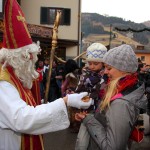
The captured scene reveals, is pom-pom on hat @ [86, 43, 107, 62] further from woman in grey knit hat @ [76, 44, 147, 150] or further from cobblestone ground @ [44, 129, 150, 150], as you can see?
cobblestone ground @ [44, 129, 150, 150]

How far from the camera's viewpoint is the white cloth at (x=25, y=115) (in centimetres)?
236

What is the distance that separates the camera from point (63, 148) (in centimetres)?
657

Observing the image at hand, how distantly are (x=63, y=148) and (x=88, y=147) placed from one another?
12.8ft

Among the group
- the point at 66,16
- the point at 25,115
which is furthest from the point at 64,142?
the point at 66,16

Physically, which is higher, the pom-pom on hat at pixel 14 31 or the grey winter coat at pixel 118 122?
the pom-pom on hat at pixel 14 31

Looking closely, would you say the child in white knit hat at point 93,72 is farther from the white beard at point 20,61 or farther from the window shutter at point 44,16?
the window shutter at point 44,16

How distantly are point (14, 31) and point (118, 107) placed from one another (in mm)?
966

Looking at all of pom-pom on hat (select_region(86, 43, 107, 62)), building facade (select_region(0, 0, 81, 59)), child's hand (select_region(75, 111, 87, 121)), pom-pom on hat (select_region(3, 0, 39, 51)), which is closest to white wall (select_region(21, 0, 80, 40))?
building facade (select_region(0, 0, 81, 59))

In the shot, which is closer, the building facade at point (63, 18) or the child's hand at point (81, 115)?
the child's hand at point (81, 115)

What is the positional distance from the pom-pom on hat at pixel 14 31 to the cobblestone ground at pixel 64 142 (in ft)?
13.3

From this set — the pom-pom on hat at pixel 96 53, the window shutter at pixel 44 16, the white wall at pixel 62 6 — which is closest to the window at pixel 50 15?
the window shutter at pixel 44 16

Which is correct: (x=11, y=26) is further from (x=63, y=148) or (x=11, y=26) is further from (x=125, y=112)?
(x=63, y=148)

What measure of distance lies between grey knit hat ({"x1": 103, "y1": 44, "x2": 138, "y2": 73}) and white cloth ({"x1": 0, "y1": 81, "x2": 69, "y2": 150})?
510mm

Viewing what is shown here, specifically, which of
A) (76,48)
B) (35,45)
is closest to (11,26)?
(35,45)
